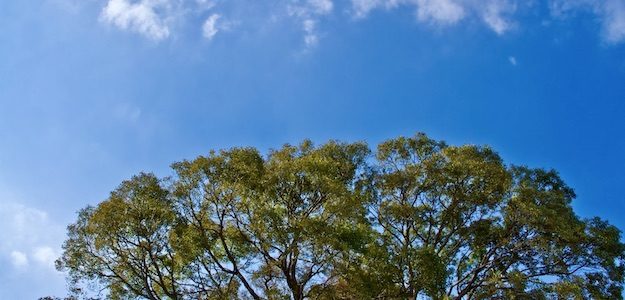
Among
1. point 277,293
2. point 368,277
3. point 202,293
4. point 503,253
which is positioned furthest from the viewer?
point 503,253

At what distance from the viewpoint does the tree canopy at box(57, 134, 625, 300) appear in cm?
1397

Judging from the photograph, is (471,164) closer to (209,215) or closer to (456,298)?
(456,298)

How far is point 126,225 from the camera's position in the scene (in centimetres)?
1423

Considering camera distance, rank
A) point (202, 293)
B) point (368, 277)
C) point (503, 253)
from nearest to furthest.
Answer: point (368, 277) < point (202, 293) < point (503, 253)

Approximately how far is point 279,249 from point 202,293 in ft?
8.62

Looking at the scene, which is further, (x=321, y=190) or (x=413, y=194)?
(x=413, y=194)

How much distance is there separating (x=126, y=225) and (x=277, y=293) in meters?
4.21

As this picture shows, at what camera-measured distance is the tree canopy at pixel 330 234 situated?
13969 millimetres

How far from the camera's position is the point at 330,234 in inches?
527

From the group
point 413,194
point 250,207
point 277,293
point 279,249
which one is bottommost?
point 277,293

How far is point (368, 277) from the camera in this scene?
13508mm

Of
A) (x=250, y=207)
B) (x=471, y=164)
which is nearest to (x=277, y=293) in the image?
(x=250, y=207)

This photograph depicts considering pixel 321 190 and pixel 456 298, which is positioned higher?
pixel 321 190

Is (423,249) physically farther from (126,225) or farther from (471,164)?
(126,225)
